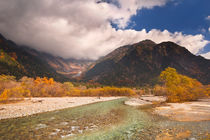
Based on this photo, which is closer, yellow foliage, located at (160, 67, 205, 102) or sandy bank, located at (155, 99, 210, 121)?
sandy bank, located at (155, 99, 210, 121)

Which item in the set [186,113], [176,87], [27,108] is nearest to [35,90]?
[27,108]

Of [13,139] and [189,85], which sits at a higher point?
[189,85]

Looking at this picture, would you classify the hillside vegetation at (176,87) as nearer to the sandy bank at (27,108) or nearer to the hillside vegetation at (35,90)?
the sandy bank at (27,108)

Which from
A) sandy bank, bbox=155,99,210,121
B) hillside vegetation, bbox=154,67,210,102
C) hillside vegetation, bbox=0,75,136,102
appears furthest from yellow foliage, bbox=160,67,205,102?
hillside vegetation, bbox=0,75,136,102

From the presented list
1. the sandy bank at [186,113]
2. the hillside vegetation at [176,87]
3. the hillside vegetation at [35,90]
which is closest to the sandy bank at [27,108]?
the hillside vegetation at [35,90]

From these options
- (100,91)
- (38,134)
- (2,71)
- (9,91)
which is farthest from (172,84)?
(2,71)

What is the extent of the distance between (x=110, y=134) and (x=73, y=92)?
91315 mm

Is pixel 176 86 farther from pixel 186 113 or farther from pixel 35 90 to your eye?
pixel 35 90

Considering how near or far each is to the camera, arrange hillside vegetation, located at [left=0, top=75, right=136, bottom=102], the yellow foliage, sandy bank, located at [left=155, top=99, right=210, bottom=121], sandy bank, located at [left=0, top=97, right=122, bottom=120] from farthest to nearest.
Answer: hillside vegetation, located at [left=0, top=75, right=136, bottom=102]
the yellow foliage
sandy bank, located at [left=0, top=97, right=122, bottom=120]
sandy bank, located at [left=155, top=99, right=210, bottom=121]

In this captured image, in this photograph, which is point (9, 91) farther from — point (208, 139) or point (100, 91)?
point (100, 91)

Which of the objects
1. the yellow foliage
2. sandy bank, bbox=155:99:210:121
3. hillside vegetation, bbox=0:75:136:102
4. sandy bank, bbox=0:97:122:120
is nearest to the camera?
sandy bank, bbox=155:99:210:121

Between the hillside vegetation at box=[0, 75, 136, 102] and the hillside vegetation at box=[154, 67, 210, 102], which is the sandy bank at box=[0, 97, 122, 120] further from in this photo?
the hillside vegetation at box=[154, 67, 210, 102]

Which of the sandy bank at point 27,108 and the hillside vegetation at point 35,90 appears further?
the hillside vegetation at point 35,90

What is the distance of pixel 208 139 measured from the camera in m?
9.12
